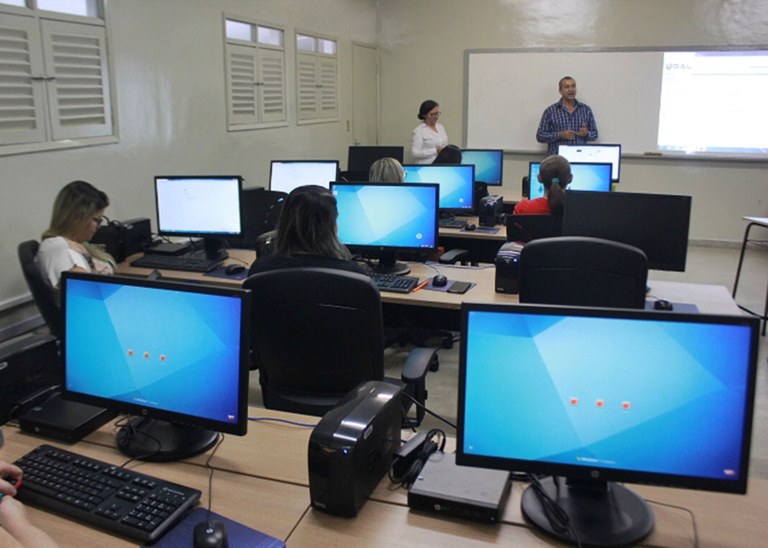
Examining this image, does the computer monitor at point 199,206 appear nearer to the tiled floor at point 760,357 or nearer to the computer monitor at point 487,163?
the tiled floor at point 760,357

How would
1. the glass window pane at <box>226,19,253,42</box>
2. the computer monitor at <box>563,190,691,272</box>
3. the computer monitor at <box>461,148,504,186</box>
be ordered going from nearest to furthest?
the computer monitor at <box>563,190,691,272</box>
the glass window pane at <box>226,19,253,42</box>
the computer monitor at <box>461,148,504,186</box>

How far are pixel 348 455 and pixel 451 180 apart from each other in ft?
12.0

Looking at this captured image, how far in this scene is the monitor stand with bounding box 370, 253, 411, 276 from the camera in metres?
3.47

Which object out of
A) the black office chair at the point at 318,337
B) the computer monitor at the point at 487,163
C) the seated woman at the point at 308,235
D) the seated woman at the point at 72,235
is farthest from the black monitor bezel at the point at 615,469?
the computer monitor at the point at 487,163

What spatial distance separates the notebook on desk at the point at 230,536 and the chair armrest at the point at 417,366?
0.94 meters

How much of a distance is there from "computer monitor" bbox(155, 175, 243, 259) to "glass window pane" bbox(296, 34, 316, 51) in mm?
Result: 3210

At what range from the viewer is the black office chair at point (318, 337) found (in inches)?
87.4

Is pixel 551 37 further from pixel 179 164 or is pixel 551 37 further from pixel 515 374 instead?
pixel 515 374

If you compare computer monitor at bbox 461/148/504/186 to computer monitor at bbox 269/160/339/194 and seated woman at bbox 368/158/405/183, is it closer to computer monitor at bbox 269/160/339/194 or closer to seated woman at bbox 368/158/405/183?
computer monitor at bbox 269/160/339/194

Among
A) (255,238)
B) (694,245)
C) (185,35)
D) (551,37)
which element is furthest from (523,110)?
(255,238)

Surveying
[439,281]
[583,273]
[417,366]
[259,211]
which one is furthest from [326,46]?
[417,366]

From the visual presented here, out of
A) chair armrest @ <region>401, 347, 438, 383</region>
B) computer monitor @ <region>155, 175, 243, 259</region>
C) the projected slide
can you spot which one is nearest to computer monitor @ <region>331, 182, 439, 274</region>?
computer monitor @ <region>155, 175, 243, 259</region>

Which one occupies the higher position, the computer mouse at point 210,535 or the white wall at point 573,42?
the white wall at point 573,42

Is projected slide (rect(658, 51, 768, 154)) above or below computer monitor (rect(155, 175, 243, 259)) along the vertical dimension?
above
